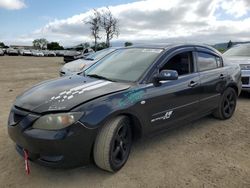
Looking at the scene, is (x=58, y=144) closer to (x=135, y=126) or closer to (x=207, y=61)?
(x=135, y=126)

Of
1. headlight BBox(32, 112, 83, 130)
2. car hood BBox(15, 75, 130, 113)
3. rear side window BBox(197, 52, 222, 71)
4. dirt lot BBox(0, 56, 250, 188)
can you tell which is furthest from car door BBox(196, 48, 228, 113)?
headlight BBox(32, 112, 83, 130)

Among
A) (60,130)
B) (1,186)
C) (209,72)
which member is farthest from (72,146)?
(209,72)

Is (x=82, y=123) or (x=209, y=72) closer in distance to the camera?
(x=82, y=123)

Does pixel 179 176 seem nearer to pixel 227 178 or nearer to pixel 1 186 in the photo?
pixel 227 178

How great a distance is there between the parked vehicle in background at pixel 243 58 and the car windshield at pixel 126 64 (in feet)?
13.1

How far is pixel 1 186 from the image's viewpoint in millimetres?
3084

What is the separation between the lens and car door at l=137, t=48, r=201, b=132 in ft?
12.1

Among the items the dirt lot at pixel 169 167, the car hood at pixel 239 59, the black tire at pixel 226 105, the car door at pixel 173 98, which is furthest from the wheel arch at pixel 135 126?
the car hood at pixel 239 59

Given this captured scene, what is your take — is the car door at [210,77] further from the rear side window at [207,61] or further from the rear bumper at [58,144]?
the rear bumper at [58,144]

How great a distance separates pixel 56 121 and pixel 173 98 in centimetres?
179

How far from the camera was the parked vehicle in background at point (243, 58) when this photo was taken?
724 cm

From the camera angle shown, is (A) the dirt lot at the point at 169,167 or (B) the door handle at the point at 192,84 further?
(B) the door handle at the point at 192,84

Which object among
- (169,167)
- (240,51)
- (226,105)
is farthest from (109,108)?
(240,51)

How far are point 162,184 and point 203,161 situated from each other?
2.77 ft
